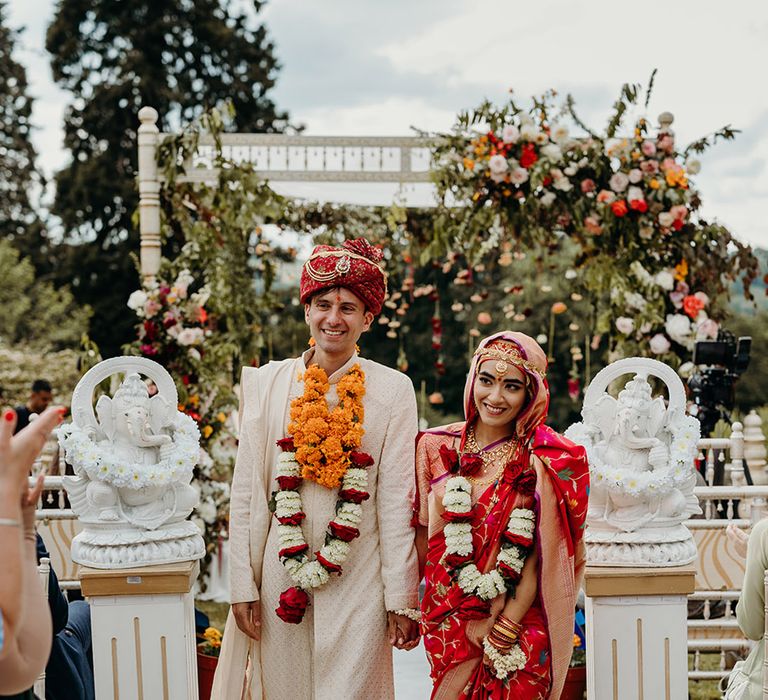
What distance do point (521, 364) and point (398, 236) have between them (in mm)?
6417

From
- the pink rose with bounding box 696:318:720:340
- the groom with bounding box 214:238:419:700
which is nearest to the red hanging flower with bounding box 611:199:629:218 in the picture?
the pink rose with bounding box 696:318:720:340

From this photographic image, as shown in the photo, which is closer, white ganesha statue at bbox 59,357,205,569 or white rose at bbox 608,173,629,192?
white ganesha statue at bbox 59,357,205,569

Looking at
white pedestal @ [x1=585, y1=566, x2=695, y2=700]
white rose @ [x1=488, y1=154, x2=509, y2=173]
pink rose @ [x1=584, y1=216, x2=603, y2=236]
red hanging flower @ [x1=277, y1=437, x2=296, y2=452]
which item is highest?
white rose @ [x1=488, y1=154, x2=509, y2=173]

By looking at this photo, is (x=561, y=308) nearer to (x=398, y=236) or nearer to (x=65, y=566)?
(x=398, y=236)

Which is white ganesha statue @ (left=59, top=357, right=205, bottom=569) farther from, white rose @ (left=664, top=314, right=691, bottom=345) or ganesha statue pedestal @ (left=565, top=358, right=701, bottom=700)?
white rose @ (left=664, top=314, right=691, bottom=345)

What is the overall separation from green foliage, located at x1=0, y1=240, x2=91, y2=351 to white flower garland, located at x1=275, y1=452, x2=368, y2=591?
13486 mm

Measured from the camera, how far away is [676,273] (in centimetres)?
667

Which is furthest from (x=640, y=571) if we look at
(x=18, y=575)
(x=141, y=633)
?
(x=18, y=575)

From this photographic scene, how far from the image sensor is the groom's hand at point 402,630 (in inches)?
113

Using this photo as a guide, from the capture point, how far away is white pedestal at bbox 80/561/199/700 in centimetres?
321

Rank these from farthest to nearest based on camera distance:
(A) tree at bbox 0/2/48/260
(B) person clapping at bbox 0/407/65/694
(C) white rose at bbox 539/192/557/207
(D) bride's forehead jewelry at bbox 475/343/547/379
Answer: (A) tree at bbox 0/2/48/260 < (C) white rose at bbox 539/192/557/207 < (D) bride's forehead jewelry at bbox 475/343/547/379 < (B) person clapping at bbox 0/407/65/694

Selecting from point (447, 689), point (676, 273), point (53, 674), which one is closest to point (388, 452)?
point (447, 689)

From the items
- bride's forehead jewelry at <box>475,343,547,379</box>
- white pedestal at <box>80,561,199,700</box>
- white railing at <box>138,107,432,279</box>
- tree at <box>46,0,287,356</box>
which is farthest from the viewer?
tree at <box>46,0,287,356</box>

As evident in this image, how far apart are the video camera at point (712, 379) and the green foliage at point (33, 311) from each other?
11.5 meters
